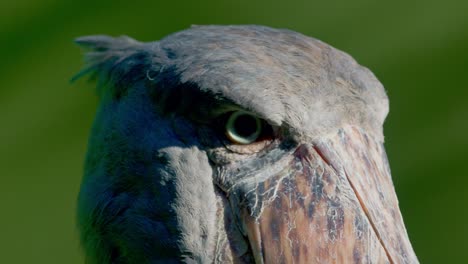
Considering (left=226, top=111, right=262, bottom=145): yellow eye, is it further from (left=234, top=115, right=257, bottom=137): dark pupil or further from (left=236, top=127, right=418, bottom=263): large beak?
(left=236, top=127, right=418, bottom=263): large beak

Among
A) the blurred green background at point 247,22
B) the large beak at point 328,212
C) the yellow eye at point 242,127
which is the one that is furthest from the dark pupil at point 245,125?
the blurred green background at point 247,22

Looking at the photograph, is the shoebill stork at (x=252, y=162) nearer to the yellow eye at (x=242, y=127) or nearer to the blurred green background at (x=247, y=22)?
the yellow eye at (x=242, y=127)

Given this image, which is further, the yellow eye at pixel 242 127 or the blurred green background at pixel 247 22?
the blurred green background at pixel 247 22

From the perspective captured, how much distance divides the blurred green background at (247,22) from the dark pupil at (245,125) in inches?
79.4

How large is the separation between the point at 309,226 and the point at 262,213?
10cm

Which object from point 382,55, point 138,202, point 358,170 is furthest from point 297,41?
point 382,55

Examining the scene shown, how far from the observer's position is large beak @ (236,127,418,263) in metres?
2.06

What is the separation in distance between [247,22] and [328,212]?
85.7 inches

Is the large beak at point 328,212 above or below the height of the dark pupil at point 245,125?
below

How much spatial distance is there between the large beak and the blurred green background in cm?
195

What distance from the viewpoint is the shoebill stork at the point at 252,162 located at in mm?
2076

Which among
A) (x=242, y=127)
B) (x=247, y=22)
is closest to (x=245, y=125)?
(x=242, y=127)

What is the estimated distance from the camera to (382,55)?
417 cm

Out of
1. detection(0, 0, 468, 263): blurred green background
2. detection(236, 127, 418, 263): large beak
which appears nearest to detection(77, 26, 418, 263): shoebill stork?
detection(236, 127, 418, 263): large beak
